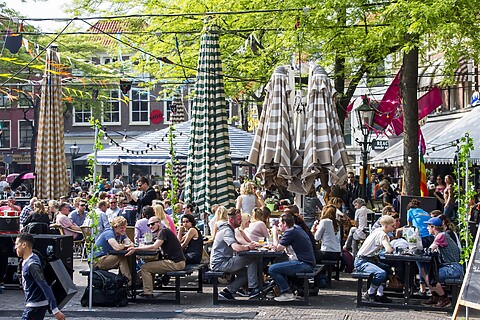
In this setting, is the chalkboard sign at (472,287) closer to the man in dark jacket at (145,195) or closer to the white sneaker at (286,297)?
the white sneaker at (286,297)

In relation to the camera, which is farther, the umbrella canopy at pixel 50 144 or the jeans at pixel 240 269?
the umbrella canopy at pixel 50 144

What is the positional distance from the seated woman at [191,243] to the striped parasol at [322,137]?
8.39 ft

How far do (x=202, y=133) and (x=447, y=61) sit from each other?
6112 mm

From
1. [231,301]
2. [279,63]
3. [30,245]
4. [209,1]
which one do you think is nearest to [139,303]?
[231,301]

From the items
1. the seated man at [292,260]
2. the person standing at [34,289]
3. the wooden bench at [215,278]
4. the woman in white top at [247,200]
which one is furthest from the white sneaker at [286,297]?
the woman in white top at [247,200]

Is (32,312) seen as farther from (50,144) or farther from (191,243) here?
(50,144)

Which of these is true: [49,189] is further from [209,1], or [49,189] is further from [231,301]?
[231,301]

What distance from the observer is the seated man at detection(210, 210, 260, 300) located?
14.2m

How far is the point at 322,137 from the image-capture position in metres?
17.0

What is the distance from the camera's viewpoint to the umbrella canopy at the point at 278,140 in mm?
17188

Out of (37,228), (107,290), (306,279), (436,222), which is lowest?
(107,290)

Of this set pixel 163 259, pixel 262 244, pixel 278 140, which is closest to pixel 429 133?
pixel 278 140

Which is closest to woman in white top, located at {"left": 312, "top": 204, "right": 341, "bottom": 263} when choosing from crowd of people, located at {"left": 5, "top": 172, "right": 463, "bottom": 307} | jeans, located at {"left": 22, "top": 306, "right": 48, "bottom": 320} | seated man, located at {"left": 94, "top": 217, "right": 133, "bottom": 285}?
crowd of people, located at {"left": 5, "top": 172, "right": 463, "bottom": 307}

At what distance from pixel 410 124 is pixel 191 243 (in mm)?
6113
